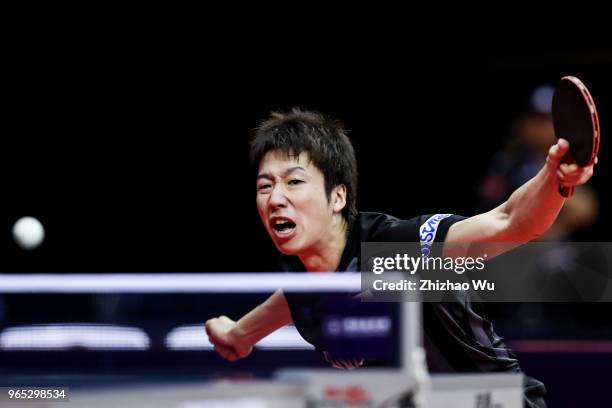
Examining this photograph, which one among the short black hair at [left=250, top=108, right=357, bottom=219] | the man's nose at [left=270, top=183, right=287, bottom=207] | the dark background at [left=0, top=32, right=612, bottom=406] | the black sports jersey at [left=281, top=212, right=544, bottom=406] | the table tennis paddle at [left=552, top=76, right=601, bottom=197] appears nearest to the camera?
the table tennis paddle at [left=552, top=76, right=601, bottom=197]

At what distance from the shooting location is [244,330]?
3.58m

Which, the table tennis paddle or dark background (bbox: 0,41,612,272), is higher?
dark background (bbox: 0,41,612,272)

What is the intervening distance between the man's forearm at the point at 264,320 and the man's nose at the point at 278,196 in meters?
0.36

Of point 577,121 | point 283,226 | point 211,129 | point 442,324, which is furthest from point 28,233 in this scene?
point 577,121

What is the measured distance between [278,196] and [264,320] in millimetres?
466

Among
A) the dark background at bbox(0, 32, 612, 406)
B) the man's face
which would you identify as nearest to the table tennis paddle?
the man's face

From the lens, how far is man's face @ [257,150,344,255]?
350 centimetres

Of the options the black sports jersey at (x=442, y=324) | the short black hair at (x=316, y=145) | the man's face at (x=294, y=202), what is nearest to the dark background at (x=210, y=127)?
the short black hair at (x=316, y=145)

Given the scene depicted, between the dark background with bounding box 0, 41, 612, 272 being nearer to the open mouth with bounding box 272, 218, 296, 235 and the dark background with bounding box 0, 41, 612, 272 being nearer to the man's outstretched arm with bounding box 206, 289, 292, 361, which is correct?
the man's outstretched arm with bounding box 206, 289, 292, 361

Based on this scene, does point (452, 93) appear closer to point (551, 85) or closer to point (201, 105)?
point (551, 85)

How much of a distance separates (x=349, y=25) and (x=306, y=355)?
4.34 m

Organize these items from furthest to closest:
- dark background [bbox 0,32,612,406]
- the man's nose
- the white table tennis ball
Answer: dark background [bbox 0,32,612,406], the white table tennis ball, the man's nose

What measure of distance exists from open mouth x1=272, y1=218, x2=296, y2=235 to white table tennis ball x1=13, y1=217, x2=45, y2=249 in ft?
12.8

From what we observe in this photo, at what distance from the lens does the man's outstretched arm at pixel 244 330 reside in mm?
3561
